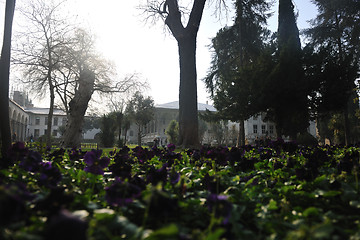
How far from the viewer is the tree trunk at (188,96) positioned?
9133 mm

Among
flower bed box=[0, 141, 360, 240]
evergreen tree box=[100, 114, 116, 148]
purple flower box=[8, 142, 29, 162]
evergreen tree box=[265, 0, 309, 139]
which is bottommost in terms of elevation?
flower bed box=[0, 141, 360, 240]

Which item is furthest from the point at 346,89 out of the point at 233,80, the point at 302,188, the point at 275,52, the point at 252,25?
the point at 302,188

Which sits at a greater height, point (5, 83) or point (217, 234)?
point (5, 83)

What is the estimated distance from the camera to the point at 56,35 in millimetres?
15758

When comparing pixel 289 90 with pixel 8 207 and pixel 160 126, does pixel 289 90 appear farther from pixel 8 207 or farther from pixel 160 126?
pixel 160 126

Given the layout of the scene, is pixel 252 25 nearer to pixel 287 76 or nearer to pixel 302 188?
pixel 287 76

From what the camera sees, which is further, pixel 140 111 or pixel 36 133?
pixel 36 133

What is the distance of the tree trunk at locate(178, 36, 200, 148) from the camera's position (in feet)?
30.0

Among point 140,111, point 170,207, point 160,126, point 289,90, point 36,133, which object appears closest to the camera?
point 170,207

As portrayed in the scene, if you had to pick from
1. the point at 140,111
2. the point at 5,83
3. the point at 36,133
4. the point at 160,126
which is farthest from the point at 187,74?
the point at 36,133

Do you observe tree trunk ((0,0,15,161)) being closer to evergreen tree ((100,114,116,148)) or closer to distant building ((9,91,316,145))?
evergreen tree ((100,114,116,148))

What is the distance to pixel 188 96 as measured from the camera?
9414 mm

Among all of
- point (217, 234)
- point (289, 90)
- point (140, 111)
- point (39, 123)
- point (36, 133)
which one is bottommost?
point (217, 234)

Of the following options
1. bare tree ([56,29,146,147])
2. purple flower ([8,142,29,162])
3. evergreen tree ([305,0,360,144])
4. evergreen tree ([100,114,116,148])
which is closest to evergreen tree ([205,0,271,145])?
evergreen tree ([305,0,360,144])
